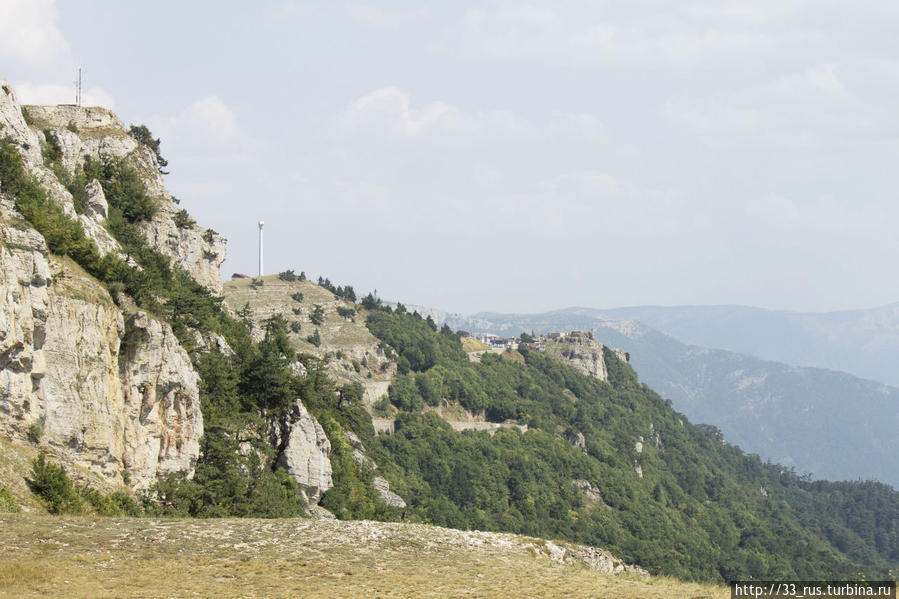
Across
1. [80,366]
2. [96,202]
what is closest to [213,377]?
[96,202]

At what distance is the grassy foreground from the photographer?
22359 millimetres

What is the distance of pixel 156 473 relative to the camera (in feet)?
132

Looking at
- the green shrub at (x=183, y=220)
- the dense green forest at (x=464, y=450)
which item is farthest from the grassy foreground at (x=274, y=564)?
the green shrub at (x=183, y=220)

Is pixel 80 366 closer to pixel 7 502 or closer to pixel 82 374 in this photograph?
pixel 82 374

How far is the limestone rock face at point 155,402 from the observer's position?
38594 mm

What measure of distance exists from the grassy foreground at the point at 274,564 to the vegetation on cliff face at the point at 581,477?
156ft

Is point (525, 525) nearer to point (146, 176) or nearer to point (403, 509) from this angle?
point (403, 509)

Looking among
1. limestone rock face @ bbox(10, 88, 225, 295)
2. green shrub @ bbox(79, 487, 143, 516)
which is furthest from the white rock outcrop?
green shrub @ bbox(79, 487, 143, 516)

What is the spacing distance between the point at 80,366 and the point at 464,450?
86.6 meters

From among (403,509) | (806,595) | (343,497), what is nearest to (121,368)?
(343,497)

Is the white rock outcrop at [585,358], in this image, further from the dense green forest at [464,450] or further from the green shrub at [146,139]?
the green shrub at [146,139]

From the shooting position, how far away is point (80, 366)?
34.9 meters

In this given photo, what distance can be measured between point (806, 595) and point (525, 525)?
279 feet

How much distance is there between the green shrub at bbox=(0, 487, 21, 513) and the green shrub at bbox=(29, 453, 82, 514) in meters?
1.30
